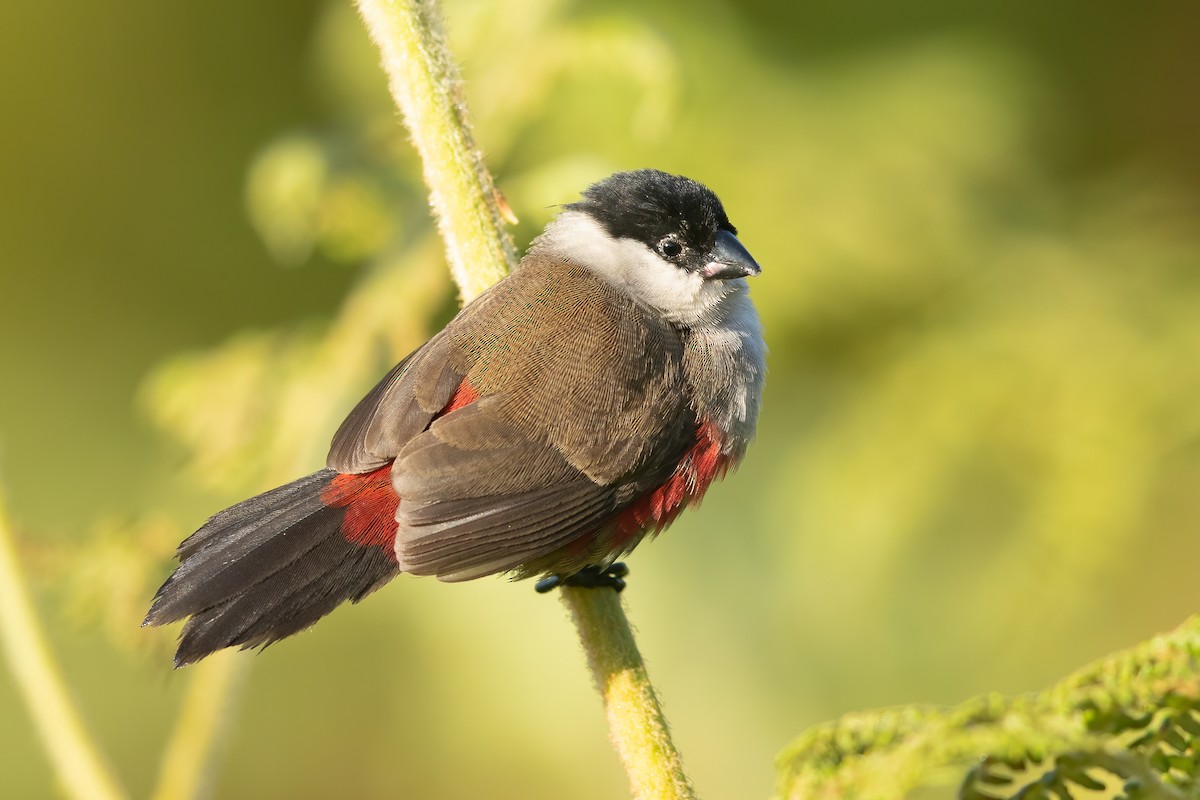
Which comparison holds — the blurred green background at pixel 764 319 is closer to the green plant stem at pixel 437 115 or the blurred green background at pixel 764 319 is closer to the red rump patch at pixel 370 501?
the red rump patch at pixel 370 501

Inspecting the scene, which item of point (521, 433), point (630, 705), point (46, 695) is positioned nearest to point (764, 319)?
point (521, 433)

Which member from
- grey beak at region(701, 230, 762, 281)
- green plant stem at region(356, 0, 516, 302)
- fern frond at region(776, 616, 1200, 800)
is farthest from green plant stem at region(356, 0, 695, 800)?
grey beak at region(701, 230, 762, 281)

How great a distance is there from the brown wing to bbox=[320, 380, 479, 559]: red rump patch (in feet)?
0.13

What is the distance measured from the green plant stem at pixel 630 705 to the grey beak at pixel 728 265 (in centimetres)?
110

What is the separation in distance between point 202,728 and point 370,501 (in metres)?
0.53

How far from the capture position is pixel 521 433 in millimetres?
2627

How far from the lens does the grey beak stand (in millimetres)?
3221

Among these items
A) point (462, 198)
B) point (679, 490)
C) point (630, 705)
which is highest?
point (462, 198)

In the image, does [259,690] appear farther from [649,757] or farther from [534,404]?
[649,757]

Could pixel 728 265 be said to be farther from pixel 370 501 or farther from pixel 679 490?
pixel 370 501

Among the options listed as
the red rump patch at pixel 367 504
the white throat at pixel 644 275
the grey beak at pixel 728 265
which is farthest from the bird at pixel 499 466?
the grey beak at pixel 728 265

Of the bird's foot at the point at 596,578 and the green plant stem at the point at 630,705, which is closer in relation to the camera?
the green plant stem at the point at 630,705

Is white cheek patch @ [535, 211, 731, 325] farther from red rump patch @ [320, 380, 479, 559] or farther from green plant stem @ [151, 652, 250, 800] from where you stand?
green plant stem @ [151, 652, 250, 800]

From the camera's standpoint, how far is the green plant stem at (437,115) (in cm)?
213
